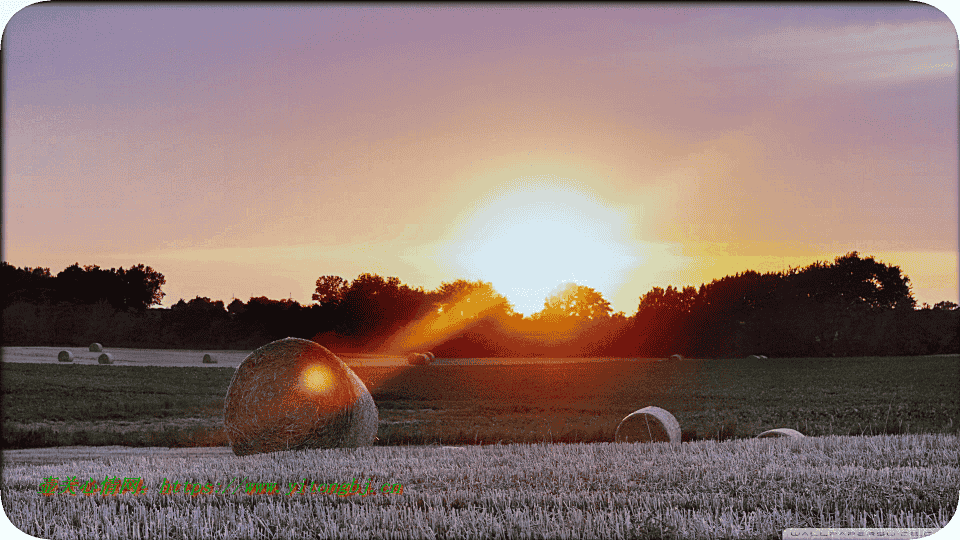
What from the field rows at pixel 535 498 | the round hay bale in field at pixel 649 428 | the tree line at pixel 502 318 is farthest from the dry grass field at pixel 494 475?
the tree line at pixel 502 318

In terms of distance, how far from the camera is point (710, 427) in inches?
591

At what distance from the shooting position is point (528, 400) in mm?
23141

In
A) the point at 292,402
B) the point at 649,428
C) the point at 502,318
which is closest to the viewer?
the point at 292,402

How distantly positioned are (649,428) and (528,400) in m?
10.7

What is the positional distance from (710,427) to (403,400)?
10024mm

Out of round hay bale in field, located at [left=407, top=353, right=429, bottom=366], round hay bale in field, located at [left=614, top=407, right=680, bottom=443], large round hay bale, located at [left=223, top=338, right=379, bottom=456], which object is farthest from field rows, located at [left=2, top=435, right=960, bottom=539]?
round hay bale in field, located at [left=407, top=353, right=429, bottom=366]

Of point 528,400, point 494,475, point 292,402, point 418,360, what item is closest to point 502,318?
point 528,400

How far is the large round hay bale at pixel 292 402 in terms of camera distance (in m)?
10.9

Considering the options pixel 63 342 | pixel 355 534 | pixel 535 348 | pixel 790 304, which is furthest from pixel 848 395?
pixel 63 342

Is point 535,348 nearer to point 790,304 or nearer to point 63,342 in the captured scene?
point 790,304

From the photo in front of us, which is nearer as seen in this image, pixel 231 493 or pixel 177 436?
pixel 231 493

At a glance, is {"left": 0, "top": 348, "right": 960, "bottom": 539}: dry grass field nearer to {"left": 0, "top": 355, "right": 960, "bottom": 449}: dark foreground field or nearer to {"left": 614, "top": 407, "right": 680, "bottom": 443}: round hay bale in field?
{"left": 0, "top": 355, "right": 960, "bottom": 449}: dark foreground field

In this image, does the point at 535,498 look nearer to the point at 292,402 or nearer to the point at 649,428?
the point at 292,402

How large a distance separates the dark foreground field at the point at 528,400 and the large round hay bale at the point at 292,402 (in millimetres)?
2240
